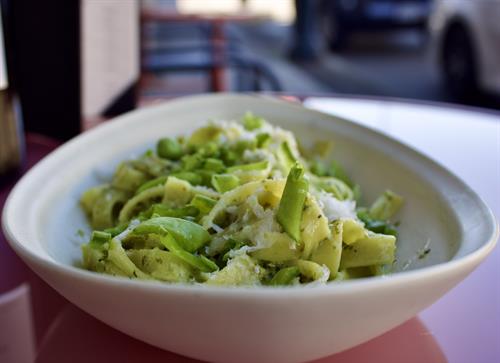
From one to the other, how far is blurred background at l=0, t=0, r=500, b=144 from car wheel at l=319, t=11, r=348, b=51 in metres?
0.01

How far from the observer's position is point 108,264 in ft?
2.13

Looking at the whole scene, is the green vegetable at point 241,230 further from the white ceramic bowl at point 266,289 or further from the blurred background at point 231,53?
the blurred background at point 231,53

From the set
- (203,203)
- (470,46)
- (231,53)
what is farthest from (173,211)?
(470,46)

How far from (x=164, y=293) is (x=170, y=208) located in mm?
276

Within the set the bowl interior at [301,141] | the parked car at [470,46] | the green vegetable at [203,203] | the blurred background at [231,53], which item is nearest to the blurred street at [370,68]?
the blurred background at [231,53]

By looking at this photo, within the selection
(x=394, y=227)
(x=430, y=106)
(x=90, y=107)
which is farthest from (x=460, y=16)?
(x=394, y=227)

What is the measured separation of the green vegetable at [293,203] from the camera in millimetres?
615

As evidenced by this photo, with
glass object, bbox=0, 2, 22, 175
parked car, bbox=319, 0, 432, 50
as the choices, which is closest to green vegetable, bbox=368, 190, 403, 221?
glass object, bbox=0, 2, 22, 175

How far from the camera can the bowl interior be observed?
2.23 feet

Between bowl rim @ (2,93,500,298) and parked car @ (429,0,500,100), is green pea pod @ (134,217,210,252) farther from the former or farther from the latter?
parked car @ (429,0,500,100)

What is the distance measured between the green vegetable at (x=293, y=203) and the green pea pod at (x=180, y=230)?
3.4 inches

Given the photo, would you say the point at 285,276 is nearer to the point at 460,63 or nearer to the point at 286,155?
the point at 286,155

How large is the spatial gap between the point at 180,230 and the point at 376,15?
5199 mm

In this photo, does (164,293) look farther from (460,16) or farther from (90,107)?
(460,16)
